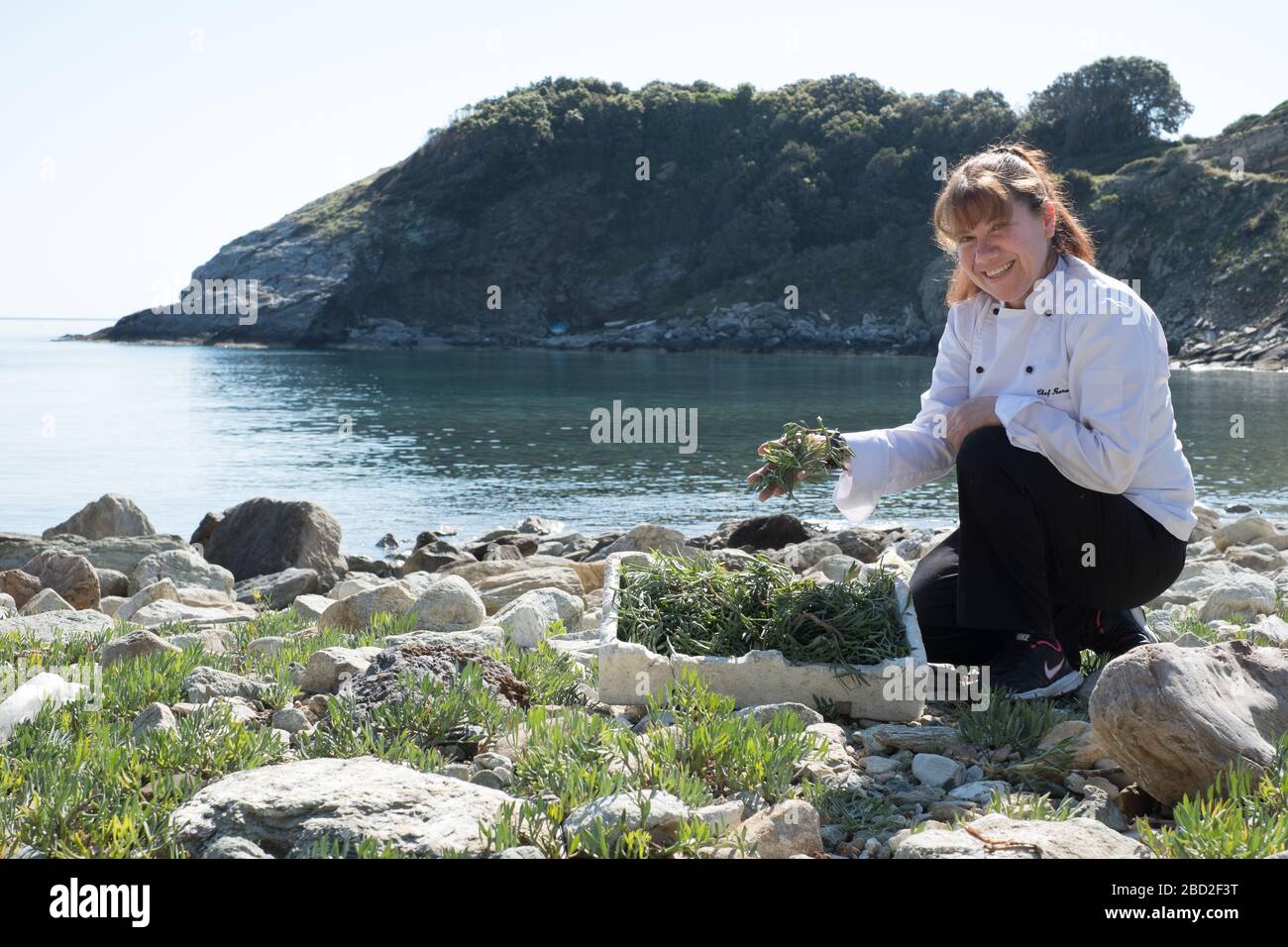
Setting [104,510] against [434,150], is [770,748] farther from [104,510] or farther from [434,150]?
[434,150]

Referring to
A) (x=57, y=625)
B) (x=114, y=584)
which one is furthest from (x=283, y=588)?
(x=57, y=625)

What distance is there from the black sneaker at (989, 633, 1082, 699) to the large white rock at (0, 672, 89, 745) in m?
3.68

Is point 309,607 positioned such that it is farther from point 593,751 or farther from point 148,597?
point 593,751

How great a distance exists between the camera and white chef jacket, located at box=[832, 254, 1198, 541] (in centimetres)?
449

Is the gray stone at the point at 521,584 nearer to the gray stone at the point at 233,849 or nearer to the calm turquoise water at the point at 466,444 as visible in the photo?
the gray stone at the point at 233,849

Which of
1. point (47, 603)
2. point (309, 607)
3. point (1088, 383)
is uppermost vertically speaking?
point (1088, 383)

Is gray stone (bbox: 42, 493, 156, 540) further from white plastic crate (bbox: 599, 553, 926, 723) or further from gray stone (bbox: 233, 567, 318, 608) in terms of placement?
white plastic crate (bbox: 599, 553, 926, 723)

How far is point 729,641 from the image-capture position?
487 centimetres

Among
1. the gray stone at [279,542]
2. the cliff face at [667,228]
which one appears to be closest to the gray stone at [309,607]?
the gray stone at [279,542]

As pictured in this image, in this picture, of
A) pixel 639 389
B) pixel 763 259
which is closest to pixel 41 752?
pixel 639 389

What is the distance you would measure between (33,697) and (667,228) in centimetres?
12308

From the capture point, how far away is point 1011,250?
477 cm

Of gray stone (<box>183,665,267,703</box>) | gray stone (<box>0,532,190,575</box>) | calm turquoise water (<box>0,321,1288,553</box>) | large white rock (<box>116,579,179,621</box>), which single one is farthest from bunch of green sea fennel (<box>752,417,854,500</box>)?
calm turquoise water (<box>0,321,1288,553</box>)
